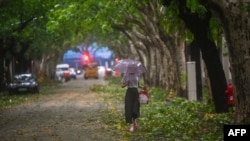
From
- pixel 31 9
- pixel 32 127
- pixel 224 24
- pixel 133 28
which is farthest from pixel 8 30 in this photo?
pixel 224 24

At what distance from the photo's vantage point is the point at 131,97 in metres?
13.8

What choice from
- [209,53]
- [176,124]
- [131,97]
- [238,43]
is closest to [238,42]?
[238,43]

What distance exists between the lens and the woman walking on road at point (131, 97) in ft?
45.0

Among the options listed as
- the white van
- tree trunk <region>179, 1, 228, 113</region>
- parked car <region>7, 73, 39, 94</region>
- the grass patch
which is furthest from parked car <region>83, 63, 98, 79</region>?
tree trunk <region>179, 1, 228, 113</region>

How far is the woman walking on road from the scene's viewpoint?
13703 mm

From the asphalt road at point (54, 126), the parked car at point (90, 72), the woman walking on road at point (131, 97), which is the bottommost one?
the asphalt road at point (54, 126)

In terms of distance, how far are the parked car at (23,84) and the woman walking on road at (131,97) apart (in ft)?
76.2

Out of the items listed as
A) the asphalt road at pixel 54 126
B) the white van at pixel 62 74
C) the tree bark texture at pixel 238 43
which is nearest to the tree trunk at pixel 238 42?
the tree bark texture at pixel 238 43

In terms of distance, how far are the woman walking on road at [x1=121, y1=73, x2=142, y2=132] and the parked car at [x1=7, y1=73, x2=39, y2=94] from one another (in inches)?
915

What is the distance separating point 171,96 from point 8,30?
12.2m

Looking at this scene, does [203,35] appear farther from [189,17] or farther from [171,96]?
[171,96]

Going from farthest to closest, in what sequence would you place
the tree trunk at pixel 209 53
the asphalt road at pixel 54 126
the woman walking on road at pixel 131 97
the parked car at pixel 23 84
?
the parked car at pixel 23 84 < the tree trunk at pixel 209 53 < the woman walking on road at pixel 131 97 < the asphalt road at pixel 54 126

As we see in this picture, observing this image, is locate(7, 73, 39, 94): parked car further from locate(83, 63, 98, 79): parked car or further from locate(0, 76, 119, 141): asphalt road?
locate(83, 63, 98, 79): parked car

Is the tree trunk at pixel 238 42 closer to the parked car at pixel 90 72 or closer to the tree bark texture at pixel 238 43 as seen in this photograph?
the tree bark texture at pixel 238 43
